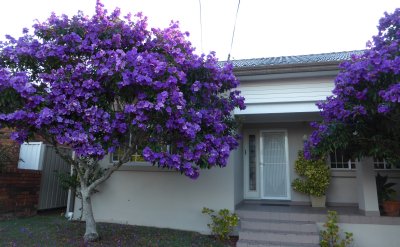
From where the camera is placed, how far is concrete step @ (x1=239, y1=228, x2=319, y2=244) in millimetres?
6820

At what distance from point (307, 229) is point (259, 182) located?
10.3 ft

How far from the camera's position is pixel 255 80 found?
8320 mm

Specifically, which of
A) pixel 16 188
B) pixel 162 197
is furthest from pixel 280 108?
pixel 16 188

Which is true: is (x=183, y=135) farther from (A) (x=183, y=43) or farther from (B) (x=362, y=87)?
(B) (x=362, y=87)

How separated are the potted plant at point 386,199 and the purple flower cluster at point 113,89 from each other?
401cm

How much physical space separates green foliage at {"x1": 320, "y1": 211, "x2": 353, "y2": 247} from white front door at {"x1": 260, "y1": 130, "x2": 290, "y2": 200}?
118 inches

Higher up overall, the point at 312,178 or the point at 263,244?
the point at 312,178

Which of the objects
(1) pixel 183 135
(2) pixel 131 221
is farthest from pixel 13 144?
(1) pixel 183 135

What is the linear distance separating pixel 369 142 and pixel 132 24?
4902 mm

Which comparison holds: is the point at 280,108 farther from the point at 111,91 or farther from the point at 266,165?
the point at 111,91

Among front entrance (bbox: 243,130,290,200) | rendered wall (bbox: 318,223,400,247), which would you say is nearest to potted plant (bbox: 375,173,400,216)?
rendered wall (bbox: 318,223,400,247)

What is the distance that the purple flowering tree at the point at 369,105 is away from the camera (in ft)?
16.4

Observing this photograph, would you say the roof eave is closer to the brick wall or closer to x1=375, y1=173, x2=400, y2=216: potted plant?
x1=375, y1=173, x2=400, y2=216: potted plant

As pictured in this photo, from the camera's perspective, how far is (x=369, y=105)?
5.45 metres
